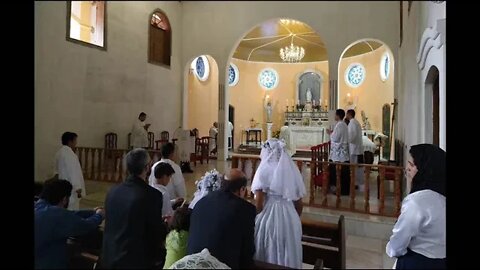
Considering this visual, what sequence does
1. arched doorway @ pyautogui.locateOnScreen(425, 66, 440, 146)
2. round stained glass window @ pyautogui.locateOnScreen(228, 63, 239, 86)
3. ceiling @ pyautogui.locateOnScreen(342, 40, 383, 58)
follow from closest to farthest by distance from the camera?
1. arched doorway @ pyautogui.locateOnScreen(425, 66, 440, 146)
2. ceiling @ pyautogui.locateOnScreen(342, 40, 383, 58)
3. round stained glass window @ pyautogui.locateOnScreen(228, 63, 239, 86)

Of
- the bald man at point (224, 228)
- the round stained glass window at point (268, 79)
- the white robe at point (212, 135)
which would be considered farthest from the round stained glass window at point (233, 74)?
the bald man at point (224, 228)

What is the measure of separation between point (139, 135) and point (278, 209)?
62.5 inches

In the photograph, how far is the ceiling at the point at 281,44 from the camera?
19.2 ft

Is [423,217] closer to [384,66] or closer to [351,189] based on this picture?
[351,189]

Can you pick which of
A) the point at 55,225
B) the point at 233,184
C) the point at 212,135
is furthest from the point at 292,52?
the point at 55,225

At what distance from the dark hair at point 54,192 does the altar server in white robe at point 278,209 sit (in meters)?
0.76

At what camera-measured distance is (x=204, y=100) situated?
5469 millimetres

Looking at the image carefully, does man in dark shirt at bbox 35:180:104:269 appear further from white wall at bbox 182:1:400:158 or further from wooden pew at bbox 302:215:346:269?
white wall at bbox 182:1:400:158

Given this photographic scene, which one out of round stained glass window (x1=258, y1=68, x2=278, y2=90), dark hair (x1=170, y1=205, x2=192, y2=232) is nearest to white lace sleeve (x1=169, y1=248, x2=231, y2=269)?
dark hair (x1=170, y1=205, x2=192, y2=232)

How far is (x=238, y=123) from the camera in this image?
7.50 meters

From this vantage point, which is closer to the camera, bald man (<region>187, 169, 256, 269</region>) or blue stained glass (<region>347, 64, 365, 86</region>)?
bald man (<region>187, 169, 256, 269</region>)

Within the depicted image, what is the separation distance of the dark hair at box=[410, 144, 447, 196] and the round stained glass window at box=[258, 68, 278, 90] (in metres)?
7.14

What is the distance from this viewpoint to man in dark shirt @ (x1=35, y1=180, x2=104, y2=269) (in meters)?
0.73
